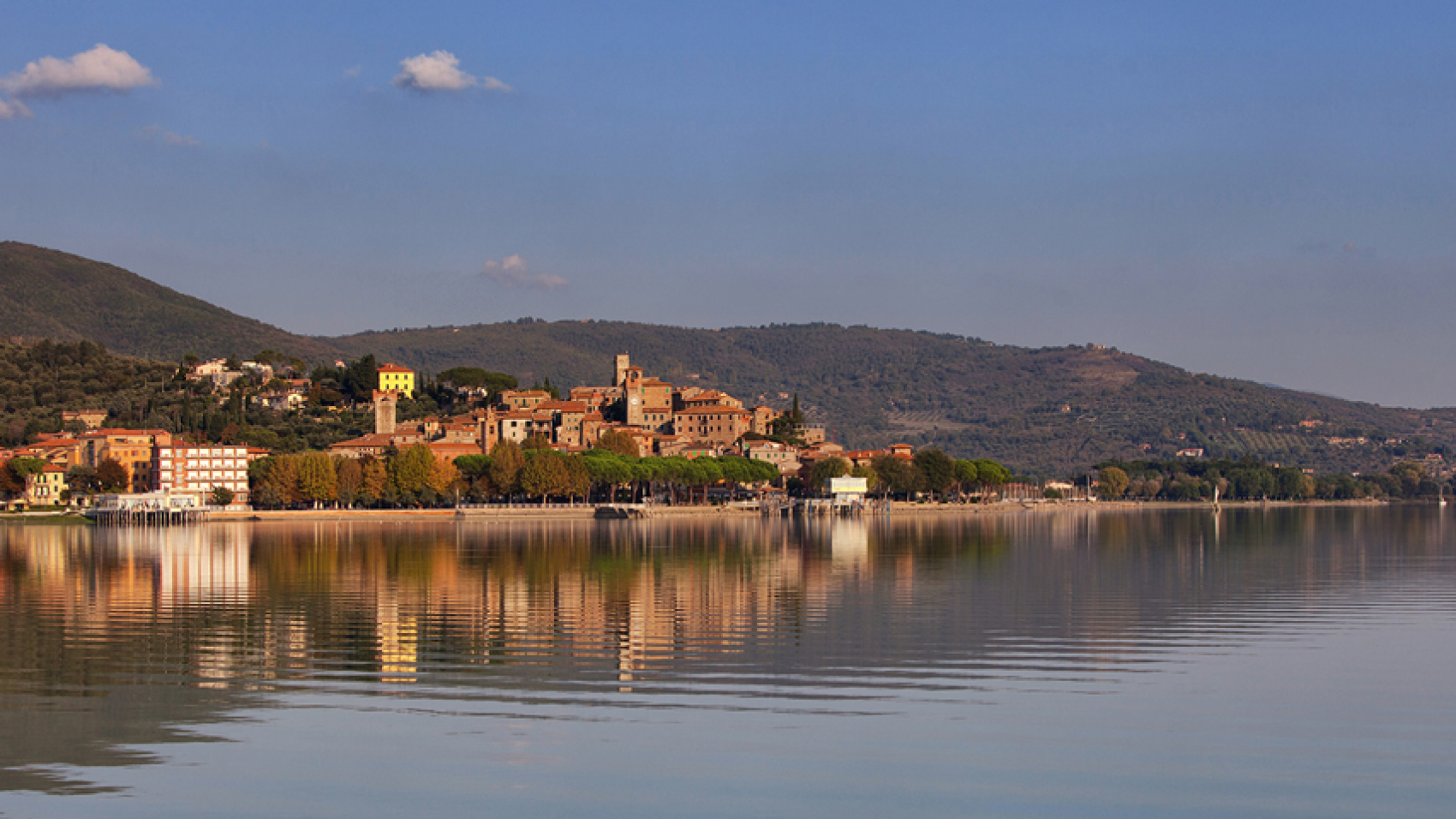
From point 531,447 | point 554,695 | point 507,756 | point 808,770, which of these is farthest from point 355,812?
point 531,447

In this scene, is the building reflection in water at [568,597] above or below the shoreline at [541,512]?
above

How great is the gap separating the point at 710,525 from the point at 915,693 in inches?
2333

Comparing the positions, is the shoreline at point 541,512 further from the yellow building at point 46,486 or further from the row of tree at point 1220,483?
the row of tree at point 1220,483

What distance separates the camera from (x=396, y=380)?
117312 mm

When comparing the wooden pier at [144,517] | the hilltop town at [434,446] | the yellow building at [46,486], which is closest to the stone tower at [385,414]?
the hilltop town at [434,446]

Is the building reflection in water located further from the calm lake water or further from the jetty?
the jetty

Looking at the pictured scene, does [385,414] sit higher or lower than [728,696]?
higher

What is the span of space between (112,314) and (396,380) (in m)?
80.7

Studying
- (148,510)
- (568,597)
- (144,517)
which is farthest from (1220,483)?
(568,597)

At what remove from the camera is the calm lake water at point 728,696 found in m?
10.7

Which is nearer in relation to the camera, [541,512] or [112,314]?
[541,512]

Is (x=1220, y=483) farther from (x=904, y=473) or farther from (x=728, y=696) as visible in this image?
(x=728, y=696)

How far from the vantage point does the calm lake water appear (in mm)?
10742

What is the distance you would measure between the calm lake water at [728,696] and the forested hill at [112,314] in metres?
148
